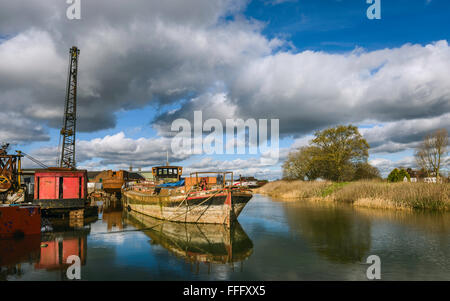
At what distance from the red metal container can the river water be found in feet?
2.43

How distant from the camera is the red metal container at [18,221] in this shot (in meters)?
14.4

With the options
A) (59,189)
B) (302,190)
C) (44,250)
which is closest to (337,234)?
(44,250)

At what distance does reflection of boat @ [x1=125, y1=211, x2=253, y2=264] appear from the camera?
12.7 m

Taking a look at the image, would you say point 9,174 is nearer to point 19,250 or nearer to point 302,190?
point 19,250

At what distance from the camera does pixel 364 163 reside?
147 ft

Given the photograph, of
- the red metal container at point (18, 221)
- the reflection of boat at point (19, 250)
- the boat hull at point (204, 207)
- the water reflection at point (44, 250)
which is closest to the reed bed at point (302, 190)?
the boat hull at point (204, 207)

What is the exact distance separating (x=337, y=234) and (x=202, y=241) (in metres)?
7.93

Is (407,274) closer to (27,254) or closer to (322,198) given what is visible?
(27,254)

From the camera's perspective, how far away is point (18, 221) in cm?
1477

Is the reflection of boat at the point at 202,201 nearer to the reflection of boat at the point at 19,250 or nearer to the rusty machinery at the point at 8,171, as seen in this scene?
the reflection of boat at the point at 19,250

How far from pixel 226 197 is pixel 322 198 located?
24501 mm

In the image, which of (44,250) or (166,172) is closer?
(44,250)

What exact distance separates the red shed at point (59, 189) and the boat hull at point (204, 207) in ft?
20.1
